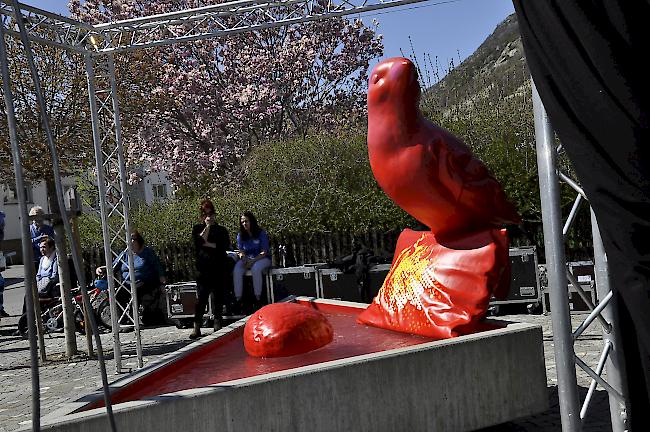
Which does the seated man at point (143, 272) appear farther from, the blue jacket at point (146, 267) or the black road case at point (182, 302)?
the black road case at point (182, 302)

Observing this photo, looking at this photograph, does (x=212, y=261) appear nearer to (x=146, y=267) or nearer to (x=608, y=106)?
(x=146, y=267)

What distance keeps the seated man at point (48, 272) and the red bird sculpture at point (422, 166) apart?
25.5 ft

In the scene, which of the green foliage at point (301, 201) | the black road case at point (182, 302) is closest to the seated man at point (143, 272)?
the black road case at point (182, 302)

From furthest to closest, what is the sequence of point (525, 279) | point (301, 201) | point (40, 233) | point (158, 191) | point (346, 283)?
point (158, 191) → point (301, 201) → point (40, 233) → point (346, 283) → point (525, 279)

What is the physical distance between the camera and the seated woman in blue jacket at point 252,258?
11484 millimetres

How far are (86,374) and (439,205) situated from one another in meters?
5.09

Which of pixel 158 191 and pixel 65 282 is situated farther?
pixel 158 191

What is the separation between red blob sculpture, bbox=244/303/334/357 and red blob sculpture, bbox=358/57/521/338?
29.1 inches

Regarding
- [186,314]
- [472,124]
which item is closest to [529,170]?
[472,124]

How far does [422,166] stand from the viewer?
5656 millimetres

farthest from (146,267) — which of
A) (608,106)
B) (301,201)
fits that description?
(608,106)

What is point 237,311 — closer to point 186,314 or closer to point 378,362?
point 186,314

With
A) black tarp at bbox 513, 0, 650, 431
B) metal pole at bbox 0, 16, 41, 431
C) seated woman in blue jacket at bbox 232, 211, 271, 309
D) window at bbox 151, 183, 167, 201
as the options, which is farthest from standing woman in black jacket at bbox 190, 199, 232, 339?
window at bbox 151, 183, 167, 201

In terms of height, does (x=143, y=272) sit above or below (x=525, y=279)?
above
